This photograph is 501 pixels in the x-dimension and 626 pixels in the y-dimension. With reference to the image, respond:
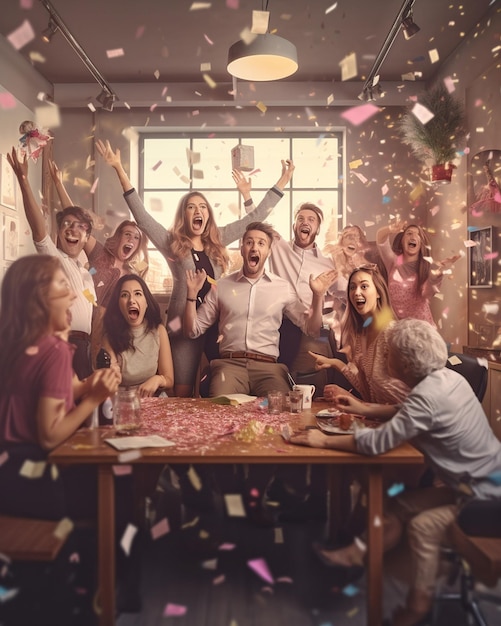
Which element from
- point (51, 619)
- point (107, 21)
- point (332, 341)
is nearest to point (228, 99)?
point (107, 21)

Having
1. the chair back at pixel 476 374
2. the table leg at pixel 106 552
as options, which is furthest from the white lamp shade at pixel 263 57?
the table leg at pixel 106 552

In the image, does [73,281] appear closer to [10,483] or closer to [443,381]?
[10,483]

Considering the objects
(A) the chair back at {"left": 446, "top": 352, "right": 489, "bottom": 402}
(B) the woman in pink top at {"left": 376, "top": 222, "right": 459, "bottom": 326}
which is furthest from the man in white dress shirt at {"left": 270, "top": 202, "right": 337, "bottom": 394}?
(A) the chair back at {"left": 446, "top": 352, "right": 489, "bottom": 402}

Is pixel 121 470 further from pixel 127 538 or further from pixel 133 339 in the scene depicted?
pixel 133 339

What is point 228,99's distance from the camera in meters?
6.16

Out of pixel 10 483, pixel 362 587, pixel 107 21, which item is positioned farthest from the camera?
pixel 107 21

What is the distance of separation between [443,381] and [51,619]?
1.42 metres

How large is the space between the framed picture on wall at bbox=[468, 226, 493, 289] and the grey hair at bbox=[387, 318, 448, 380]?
2817mm

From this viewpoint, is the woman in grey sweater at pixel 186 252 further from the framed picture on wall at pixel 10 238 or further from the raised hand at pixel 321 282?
the framed picture on wall at pixel 10 238

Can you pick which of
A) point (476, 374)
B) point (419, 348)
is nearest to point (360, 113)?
point (476, 374)

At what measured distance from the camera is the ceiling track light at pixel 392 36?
13.9 feet

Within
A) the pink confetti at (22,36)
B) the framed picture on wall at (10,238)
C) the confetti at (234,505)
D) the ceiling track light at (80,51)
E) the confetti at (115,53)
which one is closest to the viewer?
the confetti at (234,505)

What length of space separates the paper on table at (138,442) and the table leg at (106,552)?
0.11 meters

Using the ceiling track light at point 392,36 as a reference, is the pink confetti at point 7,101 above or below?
below
